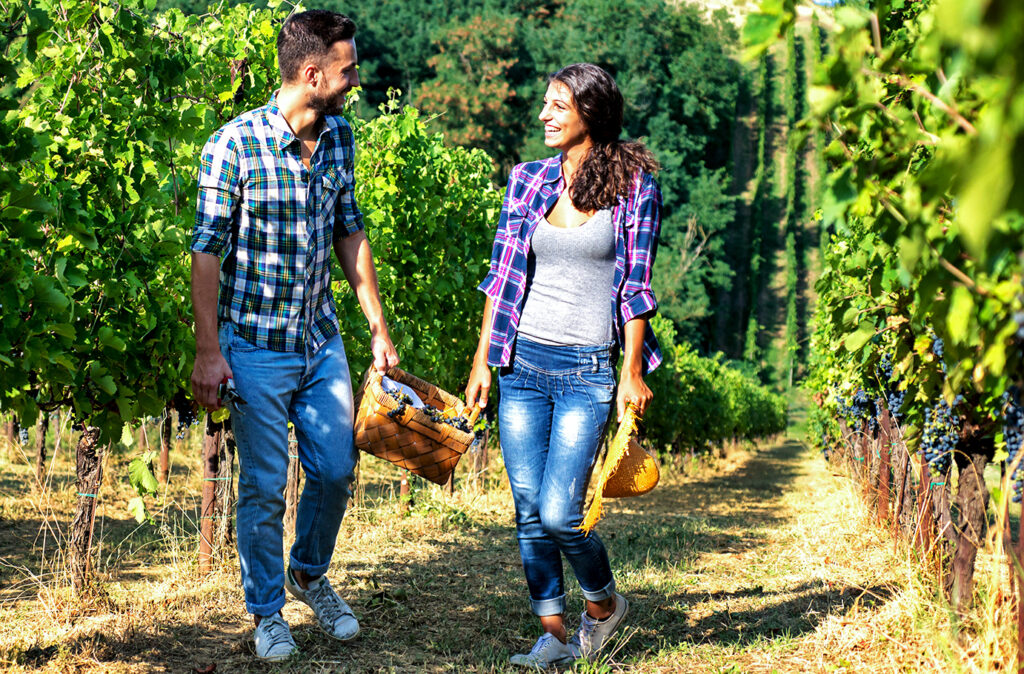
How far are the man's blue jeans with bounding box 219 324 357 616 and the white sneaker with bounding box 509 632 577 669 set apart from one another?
725 mm

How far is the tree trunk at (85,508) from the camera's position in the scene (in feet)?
12.0

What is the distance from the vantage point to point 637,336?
307 cm

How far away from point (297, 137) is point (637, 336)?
125 cm

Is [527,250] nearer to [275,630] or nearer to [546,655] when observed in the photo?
[546,655]

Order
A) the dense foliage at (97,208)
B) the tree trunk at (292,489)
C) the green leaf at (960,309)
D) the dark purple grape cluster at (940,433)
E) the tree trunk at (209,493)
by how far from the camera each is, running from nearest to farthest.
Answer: the green leaf at (960,309)
the dense foliage at (97,208)
the dark purple grape cluster at (940,433)
the tree trunk at (209,493)
the tree trunk at (292,489)

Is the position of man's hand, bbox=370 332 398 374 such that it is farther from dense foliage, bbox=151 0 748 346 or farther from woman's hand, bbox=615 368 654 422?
dense foliage, bbox=151 0 748 346

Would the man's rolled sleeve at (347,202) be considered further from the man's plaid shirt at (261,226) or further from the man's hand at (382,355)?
the man's hand at (382,355)

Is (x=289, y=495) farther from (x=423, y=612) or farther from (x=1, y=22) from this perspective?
(x=1, y=22)

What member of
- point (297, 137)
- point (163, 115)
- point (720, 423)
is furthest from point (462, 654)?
point (720, 423)

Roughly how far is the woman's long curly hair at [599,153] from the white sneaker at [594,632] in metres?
1.38

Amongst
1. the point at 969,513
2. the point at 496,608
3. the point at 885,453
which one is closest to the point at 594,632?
the point at 496,608

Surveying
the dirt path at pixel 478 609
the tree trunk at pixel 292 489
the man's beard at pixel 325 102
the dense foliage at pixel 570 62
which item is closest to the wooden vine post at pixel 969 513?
the dirt path at pixel 478 609

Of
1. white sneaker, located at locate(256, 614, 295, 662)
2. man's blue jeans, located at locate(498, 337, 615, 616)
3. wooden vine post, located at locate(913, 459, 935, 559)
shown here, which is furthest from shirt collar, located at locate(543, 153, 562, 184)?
wooden vine post, located at locate(913, 459, 935, 559)

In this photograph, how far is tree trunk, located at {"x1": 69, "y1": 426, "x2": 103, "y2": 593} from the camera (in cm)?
366
